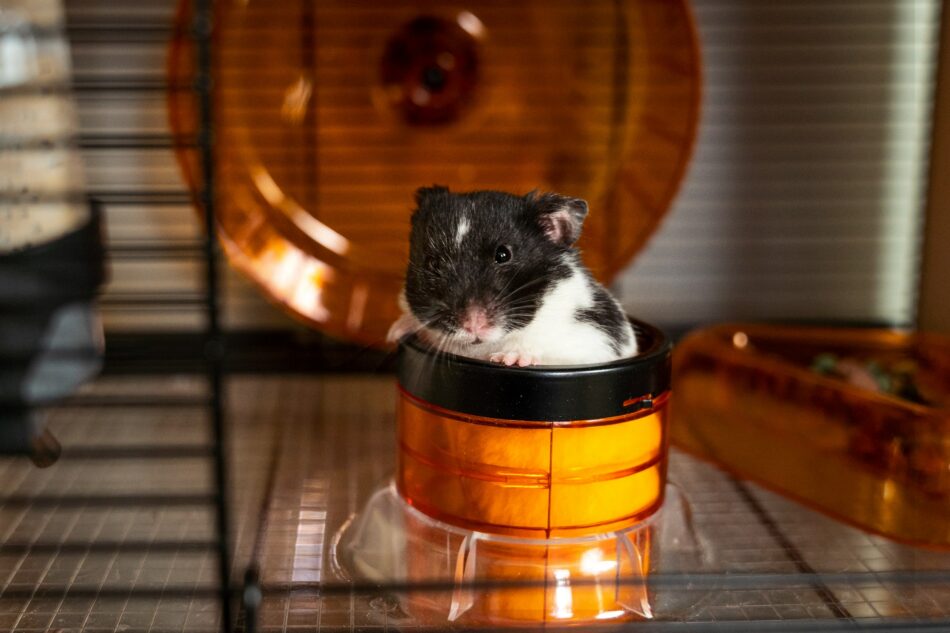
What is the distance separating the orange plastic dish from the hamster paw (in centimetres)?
2

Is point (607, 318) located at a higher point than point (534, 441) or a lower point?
higher

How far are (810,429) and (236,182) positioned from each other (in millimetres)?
887

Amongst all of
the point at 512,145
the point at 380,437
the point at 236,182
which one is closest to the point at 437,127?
the point at 512,145

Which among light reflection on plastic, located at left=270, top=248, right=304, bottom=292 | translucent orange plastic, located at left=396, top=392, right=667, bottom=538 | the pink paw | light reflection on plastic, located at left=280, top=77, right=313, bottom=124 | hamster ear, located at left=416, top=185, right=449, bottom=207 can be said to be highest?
light reflection on plastic, located at left=280, top=77, right=313, bottom=124

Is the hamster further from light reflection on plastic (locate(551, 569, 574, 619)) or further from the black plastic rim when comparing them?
light reflection on plastic (locate(551, 569, 574, 619))

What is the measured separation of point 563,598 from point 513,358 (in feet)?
0.74

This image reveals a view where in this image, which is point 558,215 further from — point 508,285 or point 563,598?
point 563,598

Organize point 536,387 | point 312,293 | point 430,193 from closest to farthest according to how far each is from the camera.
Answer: point 536,387
point 430,193
point 312,293

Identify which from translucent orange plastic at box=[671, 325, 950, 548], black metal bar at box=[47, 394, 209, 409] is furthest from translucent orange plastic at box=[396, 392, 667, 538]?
translucent orange plastic at box=[671, 325, 950, 548]

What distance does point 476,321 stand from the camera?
3.05 feet

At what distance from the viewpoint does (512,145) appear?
1.51 m

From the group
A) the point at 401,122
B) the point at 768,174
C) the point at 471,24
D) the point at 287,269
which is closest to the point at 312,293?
the point at 287,269

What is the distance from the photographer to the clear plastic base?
35.9 inches

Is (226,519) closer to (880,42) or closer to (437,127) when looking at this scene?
(437,127)
